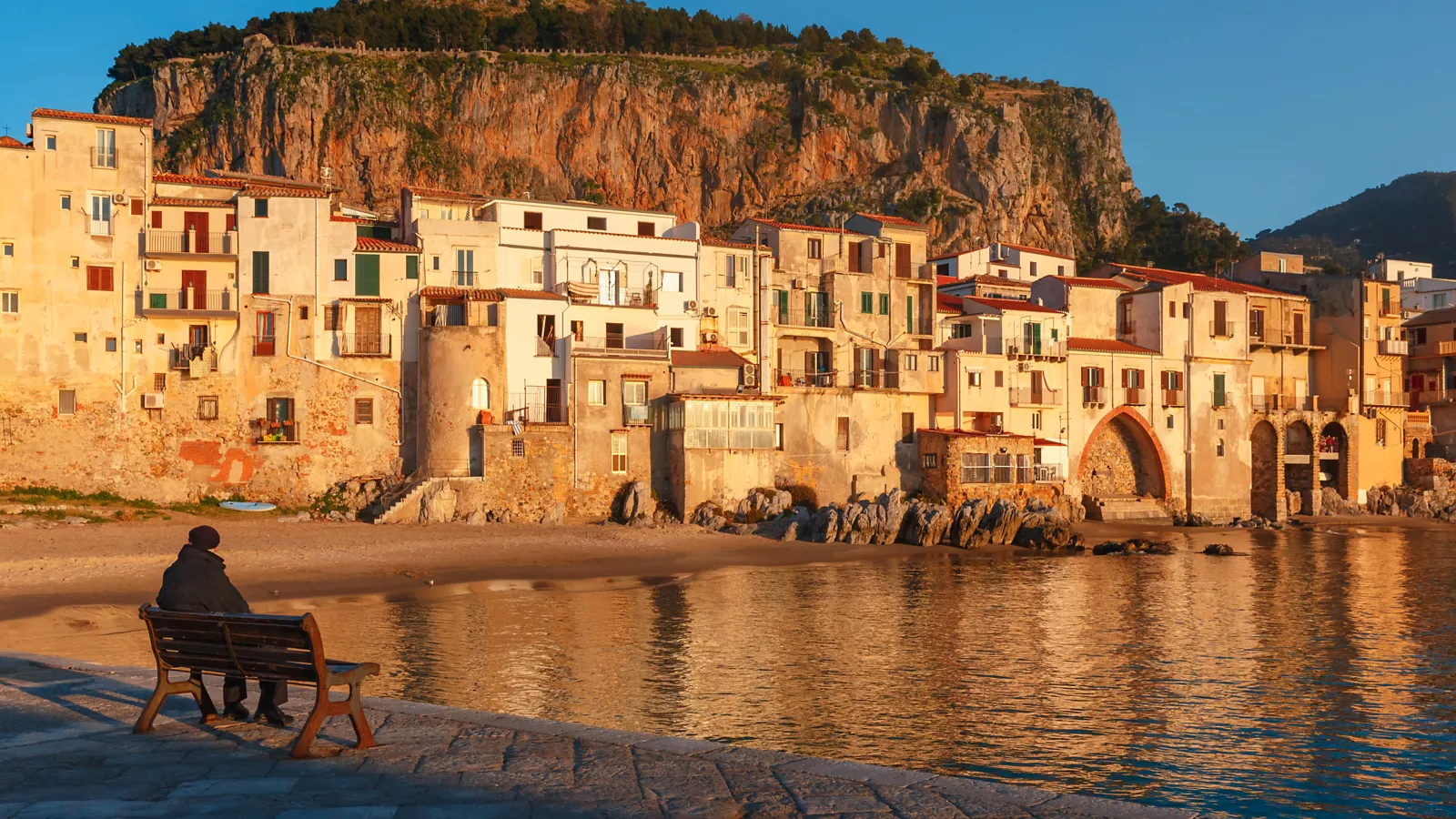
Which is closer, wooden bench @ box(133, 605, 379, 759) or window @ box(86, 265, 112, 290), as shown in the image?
wooden bench @ box(133, 605, 379, 759)

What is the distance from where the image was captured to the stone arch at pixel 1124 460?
62.2m

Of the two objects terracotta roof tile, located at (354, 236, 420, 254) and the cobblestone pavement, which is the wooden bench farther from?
terracotta roof tile, located at (354, 236, 420, 254)

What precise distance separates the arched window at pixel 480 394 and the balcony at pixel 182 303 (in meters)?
9.45

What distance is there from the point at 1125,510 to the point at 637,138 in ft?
226

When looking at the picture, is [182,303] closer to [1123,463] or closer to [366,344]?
[366,344]

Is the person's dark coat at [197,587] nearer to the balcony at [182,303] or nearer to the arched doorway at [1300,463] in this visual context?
the balcony at [182,303]

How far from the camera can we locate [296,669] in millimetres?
10328

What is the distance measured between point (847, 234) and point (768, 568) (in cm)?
2379

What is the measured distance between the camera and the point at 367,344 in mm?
48406

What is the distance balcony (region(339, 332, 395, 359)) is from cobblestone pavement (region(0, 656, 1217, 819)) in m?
37.8

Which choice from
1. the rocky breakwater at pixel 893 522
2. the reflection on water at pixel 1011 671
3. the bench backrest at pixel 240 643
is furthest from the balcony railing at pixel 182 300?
the bench backrest at pixel 240 643

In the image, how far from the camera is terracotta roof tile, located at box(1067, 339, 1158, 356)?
6125 centimetres

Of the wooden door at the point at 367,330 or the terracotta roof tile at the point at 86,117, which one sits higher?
the terracotta roof tile at the point at 86,117

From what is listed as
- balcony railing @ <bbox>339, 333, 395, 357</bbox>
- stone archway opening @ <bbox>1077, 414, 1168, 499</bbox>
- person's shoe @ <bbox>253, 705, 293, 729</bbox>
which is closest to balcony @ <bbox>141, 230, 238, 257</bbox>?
Result: balcony railing @ <bbox>339, 333, 395, 357</bbox>
